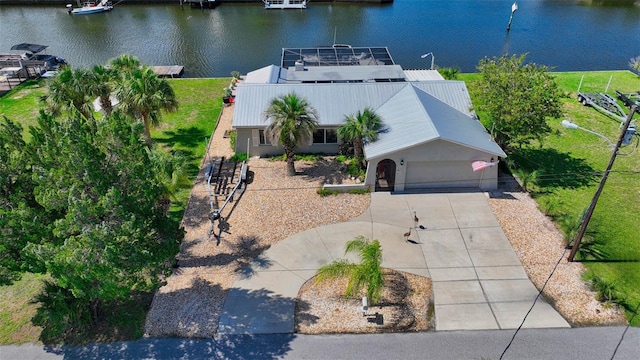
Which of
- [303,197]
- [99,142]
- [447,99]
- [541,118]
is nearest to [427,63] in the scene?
[447,99]

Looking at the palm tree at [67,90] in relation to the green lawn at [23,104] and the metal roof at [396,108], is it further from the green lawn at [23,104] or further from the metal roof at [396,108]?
the metal roof at [396,108]

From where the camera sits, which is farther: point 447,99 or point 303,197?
point 447,99

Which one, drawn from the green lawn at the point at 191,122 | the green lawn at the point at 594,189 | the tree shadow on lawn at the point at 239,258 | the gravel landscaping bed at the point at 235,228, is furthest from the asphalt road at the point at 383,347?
the green lawn at the point at 191,122

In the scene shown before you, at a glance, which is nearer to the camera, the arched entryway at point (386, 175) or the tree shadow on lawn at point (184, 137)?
the arched entryway at point (386, 175)

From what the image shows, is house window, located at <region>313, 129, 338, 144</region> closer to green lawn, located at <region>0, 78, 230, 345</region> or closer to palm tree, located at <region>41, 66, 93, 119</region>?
green lawn, located at <region>0, 78, 230, 345</region>

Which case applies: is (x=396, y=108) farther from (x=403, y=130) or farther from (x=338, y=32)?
(x=338, y=32)

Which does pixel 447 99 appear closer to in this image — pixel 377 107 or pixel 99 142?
pixel 377 107

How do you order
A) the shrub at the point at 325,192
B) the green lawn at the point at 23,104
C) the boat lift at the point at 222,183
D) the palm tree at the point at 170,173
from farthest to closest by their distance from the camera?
the green lawn at the point at 23,104 < the shrub at the point at 325,192 < the boat lift at the point at 222,183 < the palm tree at the point at 170,173

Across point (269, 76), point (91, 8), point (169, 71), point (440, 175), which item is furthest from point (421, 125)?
point (91, 8)
